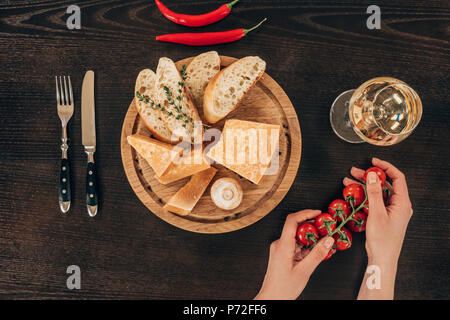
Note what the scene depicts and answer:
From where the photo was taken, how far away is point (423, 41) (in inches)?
63.0

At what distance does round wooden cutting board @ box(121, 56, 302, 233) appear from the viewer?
59.5 inches

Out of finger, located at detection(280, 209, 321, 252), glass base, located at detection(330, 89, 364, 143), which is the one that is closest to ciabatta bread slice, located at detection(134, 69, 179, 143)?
finger, located at detection(280, 209, 321, 252)

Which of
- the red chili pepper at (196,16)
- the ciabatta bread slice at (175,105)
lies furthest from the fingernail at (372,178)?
the red chili pepper at (196,16)

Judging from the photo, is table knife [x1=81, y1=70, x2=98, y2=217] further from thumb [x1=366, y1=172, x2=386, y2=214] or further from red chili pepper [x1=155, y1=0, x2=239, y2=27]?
thumb [x1=366, y1=172, x2=386, y2=214]

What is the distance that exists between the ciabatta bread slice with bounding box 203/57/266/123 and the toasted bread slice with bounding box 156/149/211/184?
189mm

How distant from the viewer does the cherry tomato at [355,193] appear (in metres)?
1.48

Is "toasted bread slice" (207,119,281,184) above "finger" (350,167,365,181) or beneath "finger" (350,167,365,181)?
above

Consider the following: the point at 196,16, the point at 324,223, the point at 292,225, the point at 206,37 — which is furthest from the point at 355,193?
the point at 196,16

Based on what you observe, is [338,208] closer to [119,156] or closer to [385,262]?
[385,262]

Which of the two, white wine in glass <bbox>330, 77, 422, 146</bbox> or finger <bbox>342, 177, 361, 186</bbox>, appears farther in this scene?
finger <bbox>342, 177, 361, 186</bbox>

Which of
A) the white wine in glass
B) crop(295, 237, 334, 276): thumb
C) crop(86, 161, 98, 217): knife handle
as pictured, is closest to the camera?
the white wine in glass
